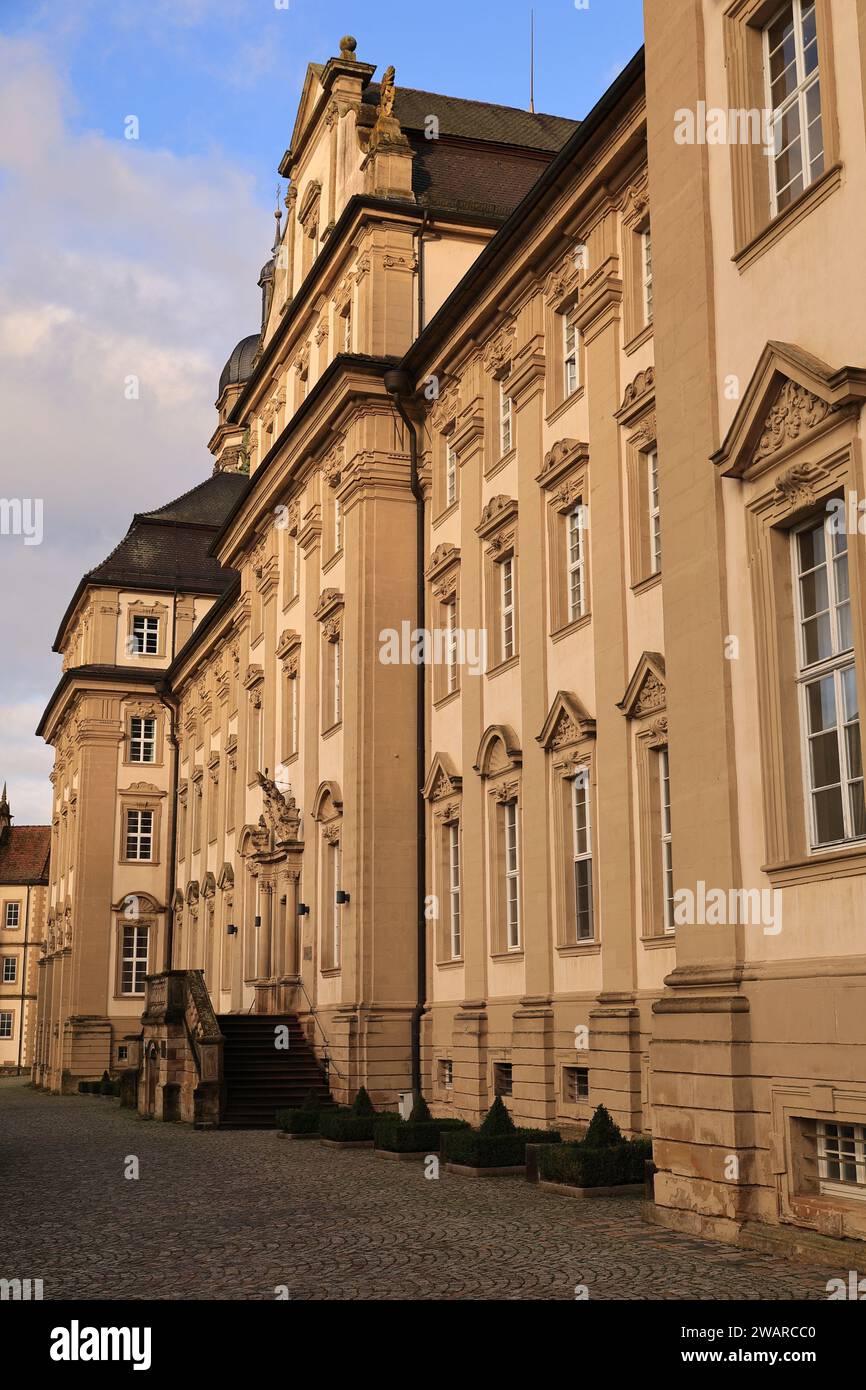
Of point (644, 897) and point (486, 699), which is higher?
point (486, 699)

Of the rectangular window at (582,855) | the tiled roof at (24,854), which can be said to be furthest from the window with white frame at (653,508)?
the tiled roof at (24,854)

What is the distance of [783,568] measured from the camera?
13000mm

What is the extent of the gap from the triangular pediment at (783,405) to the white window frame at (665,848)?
5.31 m

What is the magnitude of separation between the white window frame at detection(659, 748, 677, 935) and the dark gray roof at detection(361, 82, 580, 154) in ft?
60.3

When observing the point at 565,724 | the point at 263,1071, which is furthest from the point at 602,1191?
the point at 263,1071

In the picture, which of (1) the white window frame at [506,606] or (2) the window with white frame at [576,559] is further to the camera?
(1) the white window frame at [506,606]

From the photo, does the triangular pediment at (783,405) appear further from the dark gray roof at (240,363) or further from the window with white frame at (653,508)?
the dark gray roof at (240,363)

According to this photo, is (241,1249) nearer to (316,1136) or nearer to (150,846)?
(316,1136)

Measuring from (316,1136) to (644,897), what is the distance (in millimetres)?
8973

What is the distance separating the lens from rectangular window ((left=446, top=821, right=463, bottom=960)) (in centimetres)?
2556

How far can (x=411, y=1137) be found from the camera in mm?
20609

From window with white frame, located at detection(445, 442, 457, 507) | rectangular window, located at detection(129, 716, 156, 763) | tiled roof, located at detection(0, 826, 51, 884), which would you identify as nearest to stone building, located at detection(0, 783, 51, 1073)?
tiled roof, located at detection(0, 826, 51, 884)

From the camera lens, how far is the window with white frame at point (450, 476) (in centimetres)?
2712
